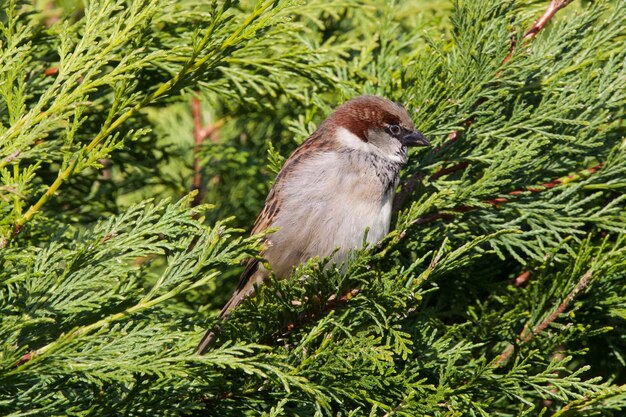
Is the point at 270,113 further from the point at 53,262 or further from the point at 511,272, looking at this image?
the point at 53,262

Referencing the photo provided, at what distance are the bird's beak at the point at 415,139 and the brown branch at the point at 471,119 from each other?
0.08 meters

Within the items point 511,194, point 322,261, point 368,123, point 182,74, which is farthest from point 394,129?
point 182,74

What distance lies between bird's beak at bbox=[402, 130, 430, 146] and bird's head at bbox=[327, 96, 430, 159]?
113 mm

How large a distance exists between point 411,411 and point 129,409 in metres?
0.80

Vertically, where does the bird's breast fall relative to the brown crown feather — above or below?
below

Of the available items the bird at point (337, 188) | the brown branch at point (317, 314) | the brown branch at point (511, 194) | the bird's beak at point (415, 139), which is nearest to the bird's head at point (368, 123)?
the bird at point (337, 188)

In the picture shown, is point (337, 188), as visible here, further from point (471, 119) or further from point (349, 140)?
point (471, 119)

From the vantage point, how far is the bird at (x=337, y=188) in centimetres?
300

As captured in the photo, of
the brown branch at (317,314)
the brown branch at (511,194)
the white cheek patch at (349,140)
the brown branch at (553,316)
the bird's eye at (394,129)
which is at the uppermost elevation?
the bird's eye at (394,129)

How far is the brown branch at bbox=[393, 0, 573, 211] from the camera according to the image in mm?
2922

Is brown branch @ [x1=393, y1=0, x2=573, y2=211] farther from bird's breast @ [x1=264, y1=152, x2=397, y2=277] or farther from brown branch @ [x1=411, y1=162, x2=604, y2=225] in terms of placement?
brown branch @ [x1=411, y1=162, x2=604, y2=225]

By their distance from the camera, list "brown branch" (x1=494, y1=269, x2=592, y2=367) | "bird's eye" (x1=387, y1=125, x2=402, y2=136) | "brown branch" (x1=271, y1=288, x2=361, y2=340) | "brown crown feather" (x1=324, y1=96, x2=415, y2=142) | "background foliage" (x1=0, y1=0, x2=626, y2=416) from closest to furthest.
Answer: "background foliage" (x1=0, y1=0, x2=626, y2=416) < "brown branch" (x1=271, y1=288, x2=361, y2=340) < "brown branch" (x1=494, y1=269, x2=592, y2=367) < "bird's eye" (x1=387, y1=125, x2=402, y2=136) < "brown crown feather" (x1=324, y1=96, x2=415, y2=142)

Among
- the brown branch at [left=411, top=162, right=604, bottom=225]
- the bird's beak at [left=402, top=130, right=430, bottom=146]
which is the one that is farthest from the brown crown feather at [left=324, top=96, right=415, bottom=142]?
the brown branch at [left=411, top=162, right=604, bottom=225]

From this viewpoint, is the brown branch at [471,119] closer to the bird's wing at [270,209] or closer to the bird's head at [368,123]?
the bird's head at [368,123]
